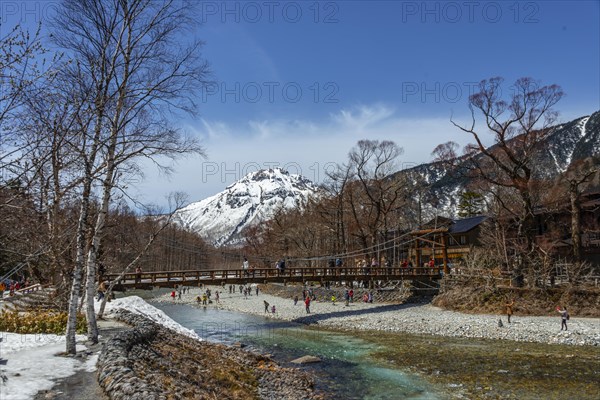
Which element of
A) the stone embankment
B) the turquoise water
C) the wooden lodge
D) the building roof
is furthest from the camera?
the building roof

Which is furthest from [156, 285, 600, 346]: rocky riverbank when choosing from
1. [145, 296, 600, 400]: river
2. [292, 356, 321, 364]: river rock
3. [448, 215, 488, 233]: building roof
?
[448, 215, 488, 233]: building roof

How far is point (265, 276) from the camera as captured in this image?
93.9 ft

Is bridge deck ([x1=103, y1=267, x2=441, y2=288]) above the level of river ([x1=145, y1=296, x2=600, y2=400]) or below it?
above

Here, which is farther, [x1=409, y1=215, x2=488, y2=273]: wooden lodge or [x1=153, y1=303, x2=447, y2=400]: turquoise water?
[x1=409, y1=215, x2=488, y2=273]: wooden lodge

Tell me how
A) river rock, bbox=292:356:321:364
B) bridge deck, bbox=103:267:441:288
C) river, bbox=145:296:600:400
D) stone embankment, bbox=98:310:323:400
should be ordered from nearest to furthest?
stone embankment, bbox=98:310:323:400 → river, bbox=145:296:600:400 → river rock, bbox=292:356:321:364 → bridge deck, bbox=103:267:441:288

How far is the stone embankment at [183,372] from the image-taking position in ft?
23.4

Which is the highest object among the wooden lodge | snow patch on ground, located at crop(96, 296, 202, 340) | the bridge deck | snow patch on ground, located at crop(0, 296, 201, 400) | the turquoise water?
the wooden lodge

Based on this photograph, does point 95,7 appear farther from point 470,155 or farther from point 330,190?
point 330,190

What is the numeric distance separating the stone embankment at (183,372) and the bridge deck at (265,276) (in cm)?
868

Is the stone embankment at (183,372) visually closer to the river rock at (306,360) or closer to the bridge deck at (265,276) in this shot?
the river rock at (306,360)

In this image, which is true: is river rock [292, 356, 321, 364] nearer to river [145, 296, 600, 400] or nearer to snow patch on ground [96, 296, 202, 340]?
river [145, 296, 600, 400]

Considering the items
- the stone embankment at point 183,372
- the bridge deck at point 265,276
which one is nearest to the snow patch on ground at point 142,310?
the bridge deck at point 265,276

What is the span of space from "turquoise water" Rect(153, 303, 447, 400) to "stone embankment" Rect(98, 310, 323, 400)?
1285 mm

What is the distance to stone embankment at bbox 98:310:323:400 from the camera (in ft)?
23.4
